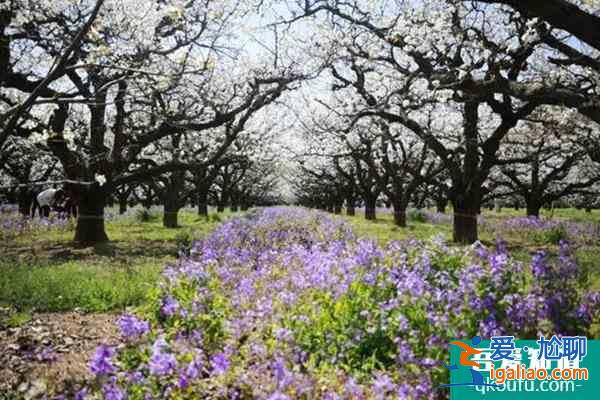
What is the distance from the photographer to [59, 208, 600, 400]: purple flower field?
3.81 m

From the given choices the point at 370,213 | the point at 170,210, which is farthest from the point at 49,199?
the point at 370,213

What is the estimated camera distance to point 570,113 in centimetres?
1602

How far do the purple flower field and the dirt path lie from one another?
0.49 metres

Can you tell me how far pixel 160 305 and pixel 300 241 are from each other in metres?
6.47

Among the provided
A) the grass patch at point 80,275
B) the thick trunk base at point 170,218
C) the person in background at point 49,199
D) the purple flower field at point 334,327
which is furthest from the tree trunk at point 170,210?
the purple flower field at point 334,327

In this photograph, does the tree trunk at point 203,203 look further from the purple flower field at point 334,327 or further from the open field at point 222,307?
the purple flower field at point 334,327

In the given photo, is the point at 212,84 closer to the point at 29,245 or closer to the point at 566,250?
the point at 29,245

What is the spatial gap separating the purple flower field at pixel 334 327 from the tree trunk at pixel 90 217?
33.7 feet

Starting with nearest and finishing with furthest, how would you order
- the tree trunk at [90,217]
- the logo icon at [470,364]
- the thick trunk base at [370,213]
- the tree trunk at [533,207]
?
the logo icon at [470,364], the tree trunk at [90,217], the tree trunk at [533,207], the thick trunk base at [370,213]

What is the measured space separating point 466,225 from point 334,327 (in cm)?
1186

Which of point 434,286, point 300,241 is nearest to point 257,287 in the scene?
point 434,286

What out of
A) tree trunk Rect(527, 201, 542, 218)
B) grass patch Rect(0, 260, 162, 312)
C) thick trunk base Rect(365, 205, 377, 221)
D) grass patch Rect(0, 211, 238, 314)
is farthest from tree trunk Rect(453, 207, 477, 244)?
tree trunk Rect(527, 201, 542, 218)

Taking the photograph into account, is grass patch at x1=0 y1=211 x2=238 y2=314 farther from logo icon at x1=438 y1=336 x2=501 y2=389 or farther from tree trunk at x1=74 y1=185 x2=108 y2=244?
logo icon at x1=438 y1=336 x2=501 y2=389

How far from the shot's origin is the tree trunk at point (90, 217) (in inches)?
612
